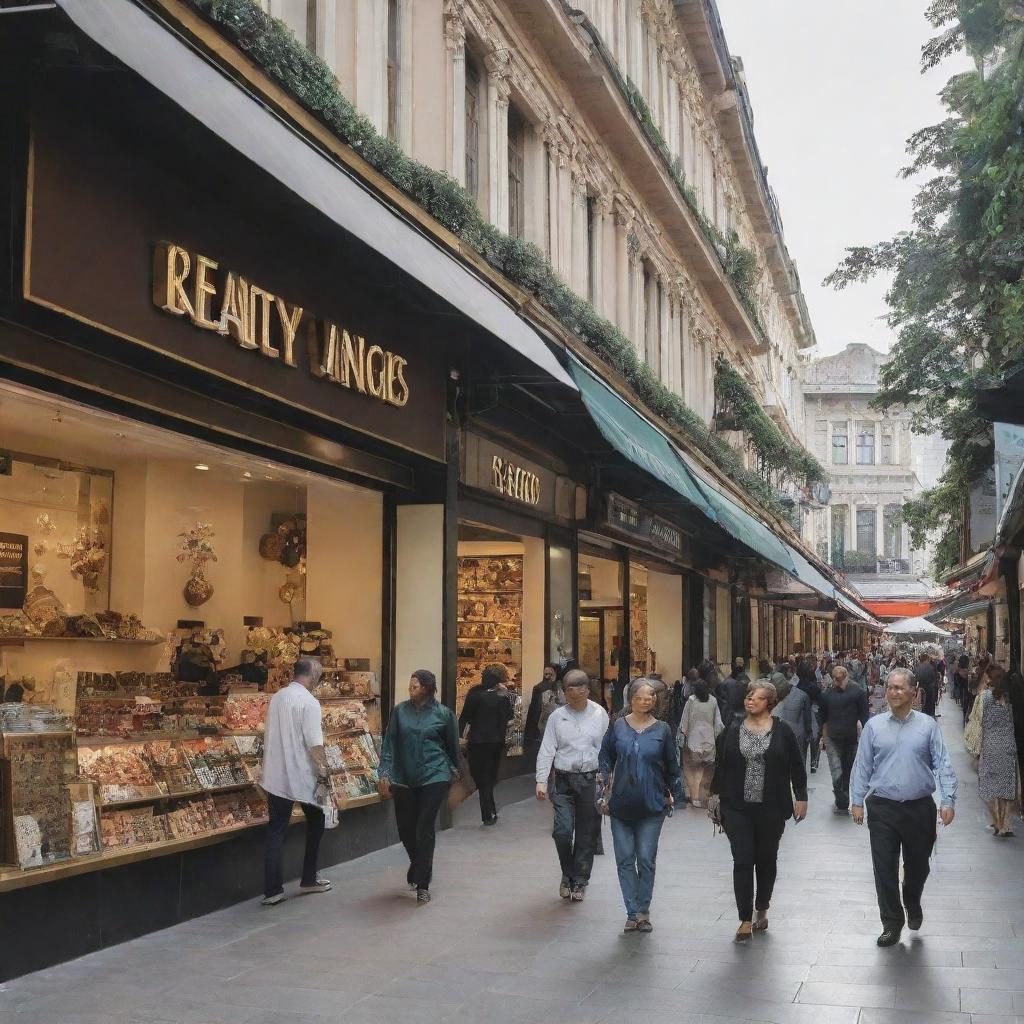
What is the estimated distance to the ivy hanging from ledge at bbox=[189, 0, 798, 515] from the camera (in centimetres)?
880

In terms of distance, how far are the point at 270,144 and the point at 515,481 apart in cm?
756

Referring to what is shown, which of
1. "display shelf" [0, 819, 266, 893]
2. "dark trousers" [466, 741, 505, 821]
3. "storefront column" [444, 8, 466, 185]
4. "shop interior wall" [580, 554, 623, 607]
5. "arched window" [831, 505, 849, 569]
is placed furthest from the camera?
"arched window" [831, 505, 849, 569]

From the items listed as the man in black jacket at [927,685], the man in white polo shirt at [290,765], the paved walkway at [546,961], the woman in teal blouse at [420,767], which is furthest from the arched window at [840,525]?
the man in white polo shirt at [290,765]

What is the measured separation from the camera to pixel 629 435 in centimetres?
1330

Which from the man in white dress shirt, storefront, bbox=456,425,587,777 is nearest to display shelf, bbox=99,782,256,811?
the man in white dress shirt

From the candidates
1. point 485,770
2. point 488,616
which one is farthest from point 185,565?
point 488,616

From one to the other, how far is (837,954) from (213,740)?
459cm

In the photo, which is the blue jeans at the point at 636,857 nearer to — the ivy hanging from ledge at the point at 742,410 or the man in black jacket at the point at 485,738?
the man in black jacket at the point at 485,738

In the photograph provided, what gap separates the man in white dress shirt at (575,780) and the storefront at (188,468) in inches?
84.9

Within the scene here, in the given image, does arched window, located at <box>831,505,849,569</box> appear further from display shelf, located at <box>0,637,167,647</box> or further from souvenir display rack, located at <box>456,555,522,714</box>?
display shelf, located at <box>0,637,167,647</box>

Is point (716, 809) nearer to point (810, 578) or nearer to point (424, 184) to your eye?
point (424, 184)

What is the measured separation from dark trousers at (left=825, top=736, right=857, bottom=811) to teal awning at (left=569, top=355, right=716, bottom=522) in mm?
3318

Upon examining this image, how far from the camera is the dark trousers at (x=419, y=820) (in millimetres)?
8984

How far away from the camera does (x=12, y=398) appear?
24.6ft
